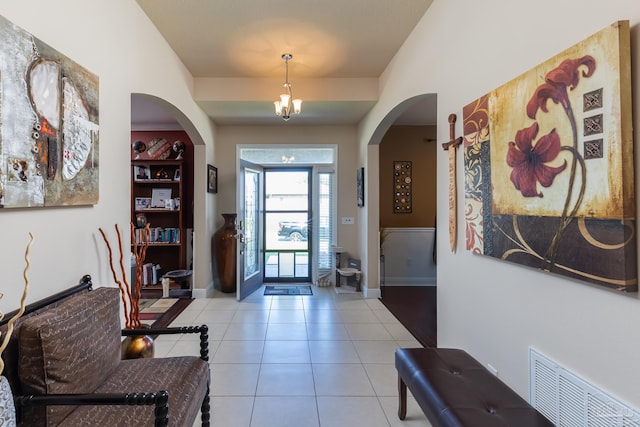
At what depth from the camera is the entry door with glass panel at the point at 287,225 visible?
5684mm

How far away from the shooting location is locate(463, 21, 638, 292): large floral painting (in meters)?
1.08

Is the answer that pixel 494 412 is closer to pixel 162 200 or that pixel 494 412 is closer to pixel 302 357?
pixel 302 357


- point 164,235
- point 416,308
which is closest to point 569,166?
point 416,308

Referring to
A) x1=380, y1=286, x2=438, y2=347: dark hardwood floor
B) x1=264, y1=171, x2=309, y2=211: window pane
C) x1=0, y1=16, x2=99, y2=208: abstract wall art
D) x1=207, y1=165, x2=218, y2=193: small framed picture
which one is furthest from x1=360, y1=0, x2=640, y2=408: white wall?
x1=207, y1=165, x2=218, y2=193: small framed picture

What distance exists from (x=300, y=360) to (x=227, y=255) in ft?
8.28

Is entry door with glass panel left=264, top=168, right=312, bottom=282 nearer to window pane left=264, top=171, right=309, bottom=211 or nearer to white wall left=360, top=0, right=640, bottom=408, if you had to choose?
window pane left=264, top=171, right=309, bottom=211

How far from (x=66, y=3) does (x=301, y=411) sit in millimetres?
2836

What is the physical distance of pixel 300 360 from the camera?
2775 millimetres

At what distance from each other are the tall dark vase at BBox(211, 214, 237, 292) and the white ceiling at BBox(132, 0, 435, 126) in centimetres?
175

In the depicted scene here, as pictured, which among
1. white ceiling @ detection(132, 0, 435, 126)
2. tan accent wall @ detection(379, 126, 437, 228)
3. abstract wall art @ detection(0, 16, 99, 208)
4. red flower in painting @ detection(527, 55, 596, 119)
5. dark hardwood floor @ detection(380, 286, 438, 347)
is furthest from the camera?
tan accent wall @ detection(379, 126, 437, 228)

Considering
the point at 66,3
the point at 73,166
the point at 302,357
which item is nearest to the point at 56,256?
the point at 73,166

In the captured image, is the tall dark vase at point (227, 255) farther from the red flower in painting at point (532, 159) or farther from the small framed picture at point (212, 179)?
the red flower in painting at point (532, 159)

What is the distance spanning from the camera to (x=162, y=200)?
5.31 meters

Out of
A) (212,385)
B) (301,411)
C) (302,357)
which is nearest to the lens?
(301,411)
